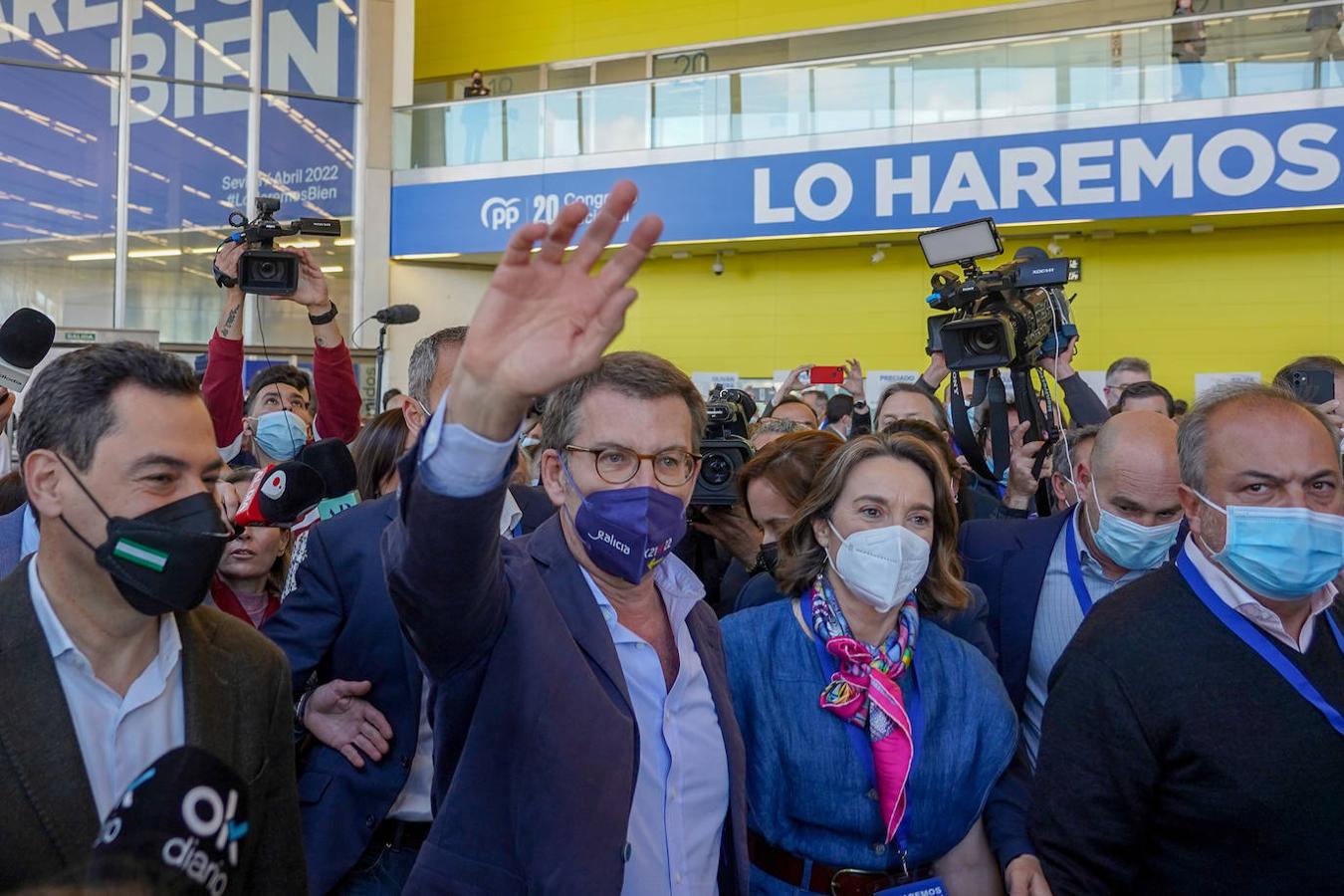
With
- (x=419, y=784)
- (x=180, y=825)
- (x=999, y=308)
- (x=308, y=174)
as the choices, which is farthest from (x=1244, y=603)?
Answer: (x=308, y=174)

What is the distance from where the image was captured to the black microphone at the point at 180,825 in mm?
1156

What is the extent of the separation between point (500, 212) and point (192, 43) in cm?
374

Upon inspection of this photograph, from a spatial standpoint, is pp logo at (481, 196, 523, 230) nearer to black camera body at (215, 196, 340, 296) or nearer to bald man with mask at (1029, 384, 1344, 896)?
black camera body at (215, 196, 340, 296)

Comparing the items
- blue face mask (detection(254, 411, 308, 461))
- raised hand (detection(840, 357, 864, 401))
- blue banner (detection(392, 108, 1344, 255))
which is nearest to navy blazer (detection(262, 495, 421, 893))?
blue face mask (detection(254, 411, 308, 461))

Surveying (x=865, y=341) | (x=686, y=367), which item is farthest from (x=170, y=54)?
(x=865, y=341)

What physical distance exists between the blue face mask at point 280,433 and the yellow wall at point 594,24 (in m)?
12.0

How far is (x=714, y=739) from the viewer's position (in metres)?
2.04

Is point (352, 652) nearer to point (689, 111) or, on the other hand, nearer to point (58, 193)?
point (689, 111)

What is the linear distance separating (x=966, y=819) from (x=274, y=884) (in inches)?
52.4

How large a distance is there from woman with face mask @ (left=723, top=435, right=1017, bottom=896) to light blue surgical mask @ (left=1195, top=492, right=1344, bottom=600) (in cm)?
55

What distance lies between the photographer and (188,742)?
1698 mm

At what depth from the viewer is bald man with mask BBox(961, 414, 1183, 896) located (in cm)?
308

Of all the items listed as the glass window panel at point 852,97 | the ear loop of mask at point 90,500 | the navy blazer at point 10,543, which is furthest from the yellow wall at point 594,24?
the ear loop of mask at point 90,500

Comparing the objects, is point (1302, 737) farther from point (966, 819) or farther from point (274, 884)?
point (274, 884)
